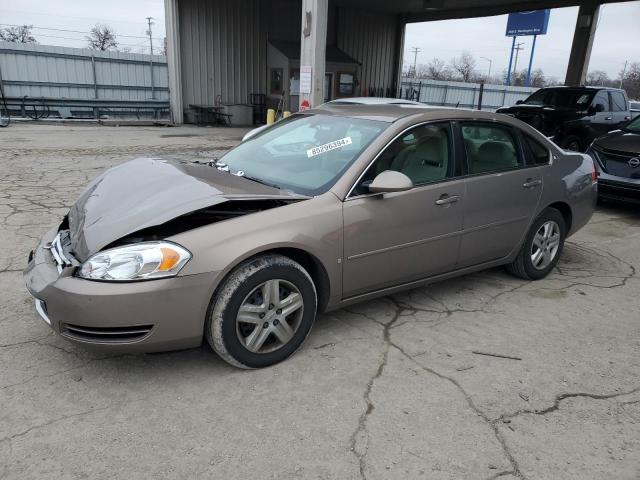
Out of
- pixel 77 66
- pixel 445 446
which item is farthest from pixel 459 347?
pixel 77 66

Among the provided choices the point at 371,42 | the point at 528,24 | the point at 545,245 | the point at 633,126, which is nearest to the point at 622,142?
the point at 633,126

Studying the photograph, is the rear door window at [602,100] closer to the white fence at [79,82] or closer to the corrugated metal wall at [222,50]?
the corrugated metal wall at [222,50]

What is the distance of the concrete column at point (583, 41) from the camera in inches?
644

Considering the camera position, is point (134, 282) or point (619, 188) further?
point (619, 188)

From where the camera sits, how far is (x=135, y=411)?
2574 millimetres

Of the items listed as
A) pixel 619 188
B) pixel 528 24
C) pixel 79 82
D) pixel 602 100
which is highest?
pixel 528 24

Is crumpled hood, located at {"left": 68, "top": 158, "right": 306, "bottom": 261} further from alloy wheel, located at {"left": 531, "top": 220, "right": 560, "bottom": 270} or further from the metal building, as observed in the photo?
the metal building

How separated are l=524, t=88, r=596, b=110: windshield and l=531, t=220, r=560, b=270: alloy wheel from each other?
29.7ft

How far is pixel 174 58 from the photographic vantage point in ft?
60.7

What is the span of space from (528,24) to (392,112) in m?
38.8

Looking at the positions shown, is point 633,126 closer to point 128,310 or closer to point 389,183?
point 389,183

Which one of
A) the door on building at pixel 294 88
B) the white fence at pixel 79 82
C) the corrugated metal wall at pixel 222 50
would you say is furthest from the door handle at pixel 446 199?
the white fence at pixel 79 82

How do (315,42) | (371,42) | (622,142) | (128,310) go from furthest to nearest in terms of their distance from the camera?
(371,42), (315,42), (622,142), (128,310)

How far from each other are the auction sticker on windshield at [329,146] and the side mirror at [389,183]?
1.52ft
